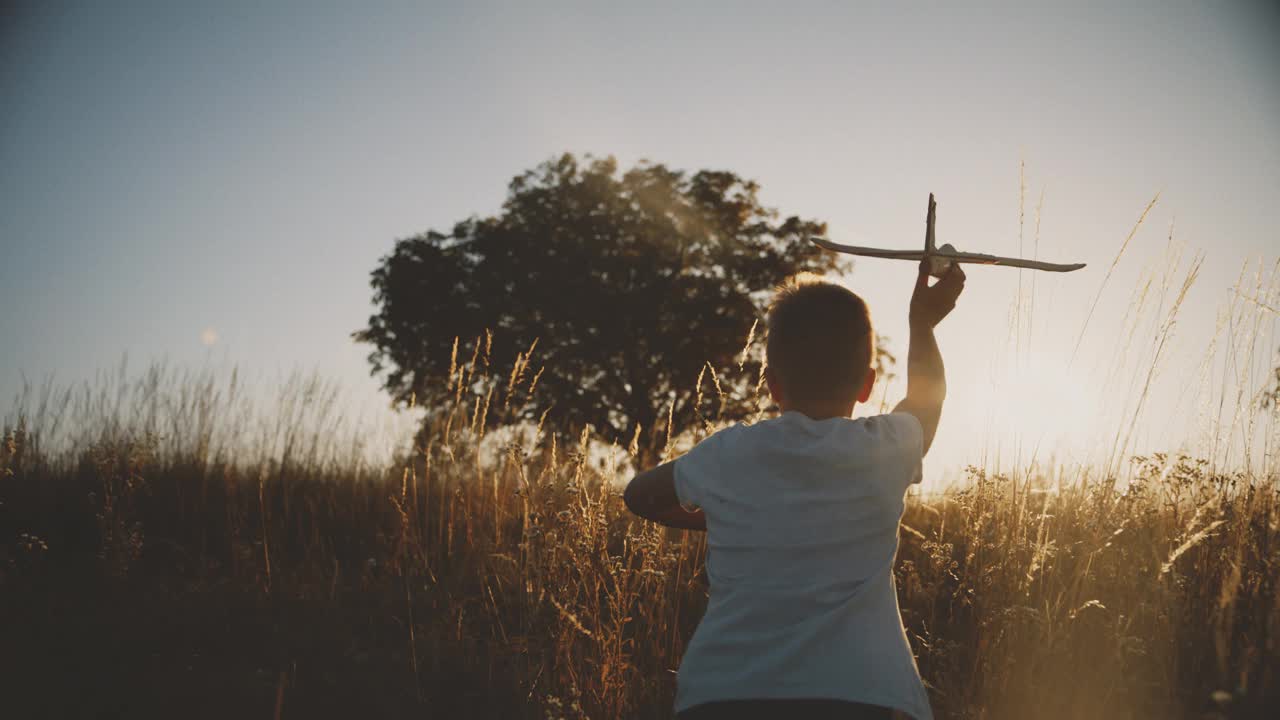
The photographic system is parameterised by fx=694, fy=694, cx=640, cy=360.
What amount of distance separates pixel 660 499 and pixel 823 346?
44 centimetres

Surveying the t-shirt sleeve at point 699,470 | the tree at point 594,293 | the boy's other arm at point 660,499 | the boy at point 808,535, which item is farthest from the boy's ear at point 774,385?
the tree at point 594,293

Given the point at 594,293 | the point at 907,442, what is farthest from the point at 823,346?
the point at 594,293

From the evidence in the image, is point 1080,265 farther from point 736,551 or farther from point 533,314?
point 533,314

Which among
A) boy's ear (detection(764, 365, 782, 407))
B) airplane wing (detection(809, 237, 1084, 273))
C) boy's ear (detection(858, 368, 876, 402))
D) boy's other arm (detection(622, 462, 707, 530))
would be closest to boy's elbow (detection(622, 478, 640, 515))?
boy's other arm (detection(622, 462, 707, 530))

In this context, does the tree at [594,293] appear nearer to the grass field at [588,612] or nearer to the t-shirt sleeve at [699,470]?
the grass field at [588,612]

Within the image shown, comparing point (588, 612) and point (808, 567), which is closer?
point (808, 567)

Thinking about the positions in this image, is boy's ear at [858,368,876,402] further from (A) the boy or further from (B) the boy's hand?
(B) the boy's hand

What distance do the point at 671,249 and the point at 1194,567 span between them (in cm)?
1501

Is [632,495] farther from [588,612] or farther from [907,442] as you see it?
[588,612]

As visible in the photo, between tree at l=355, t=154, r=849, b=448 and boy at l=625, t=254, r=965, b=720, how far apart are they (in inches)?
560

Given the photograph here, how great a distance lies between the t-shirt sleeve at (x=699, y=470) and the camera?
49.9 inches

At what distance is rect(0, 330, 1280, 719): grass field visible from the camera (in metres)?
2.18

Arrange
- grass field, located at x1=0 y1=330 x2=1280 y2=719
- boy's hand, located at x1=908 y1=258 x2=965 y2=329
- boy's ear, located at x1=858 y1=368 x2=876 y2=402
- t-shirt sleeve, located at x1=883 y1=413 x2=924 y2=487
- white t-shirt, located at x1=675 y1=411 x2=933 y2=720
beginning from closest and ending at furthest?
white t-shirt, located at x1=675 y1=411 x2=933 y2=720, t-shirt sleeve, located at x1=883 y1=413 x2=924 y2=487, boy's ear, located at x1=858 y1=368 x2=876 y2=402, boy's hand, located at x1=908 y1=258 x2=965 y2=329, grass field, located at x1=0 y1=330 x2=1280 y2=719

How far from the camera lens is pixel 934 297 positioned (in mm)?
1444
